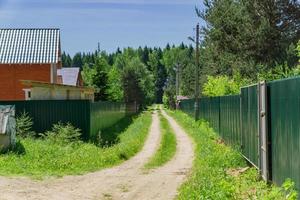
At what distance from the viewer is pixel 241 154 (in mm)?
14531

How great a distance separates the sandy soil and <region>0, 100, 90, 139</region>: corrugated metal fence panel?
19.0 ft

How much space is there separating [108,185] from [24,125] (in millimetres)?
9090

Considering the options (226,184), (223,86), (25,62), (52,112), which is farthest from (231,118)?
(223,86)

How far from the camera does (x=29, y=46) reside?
35.3 m

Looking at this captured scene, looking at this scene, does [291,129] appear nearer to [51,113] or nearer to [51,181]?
[51,181]

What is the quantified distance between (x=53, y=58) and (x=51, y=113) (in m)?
13.9

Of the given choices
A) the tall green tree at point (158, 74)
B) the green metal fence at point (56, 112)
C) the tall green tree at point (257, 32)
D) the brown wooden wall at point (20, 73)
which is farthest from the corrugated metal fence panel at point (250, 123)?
the tall green tree at point (158, 74)

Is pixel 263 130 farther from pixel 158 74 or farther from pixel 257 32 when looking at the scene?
pixel 158 74

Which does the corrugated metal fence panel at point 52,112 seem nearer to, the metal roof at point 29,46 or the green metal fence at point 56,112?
the green metal fence at point 56,112

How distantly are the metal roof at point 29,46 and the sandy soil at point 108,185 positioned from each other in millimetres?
20031

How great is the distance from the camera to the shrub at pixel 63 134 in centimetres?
1958

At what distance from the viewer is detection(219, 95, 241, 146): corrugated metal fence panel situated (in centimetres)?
1596

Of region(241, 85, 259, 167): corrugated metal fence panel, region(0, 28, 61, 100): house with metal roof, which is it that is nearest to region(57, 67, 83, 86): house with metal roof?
region(0, 28, 61, 100): house with metal roof

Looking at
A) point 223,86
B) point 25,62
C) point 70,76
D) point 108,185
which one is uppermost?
point 70,76
